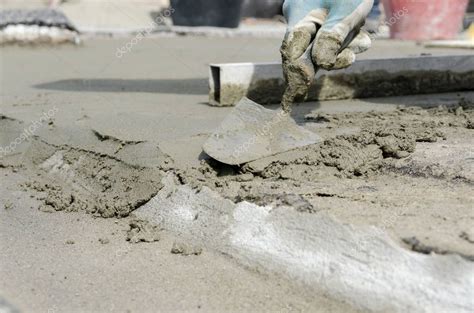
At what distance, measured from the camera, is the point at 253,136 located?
2998 millimetres

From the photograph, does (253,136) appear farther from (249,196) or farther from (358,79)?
(358,79)

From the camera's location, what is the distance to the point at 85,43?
9.27 meters

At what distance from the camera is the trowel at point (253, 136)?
291 cm

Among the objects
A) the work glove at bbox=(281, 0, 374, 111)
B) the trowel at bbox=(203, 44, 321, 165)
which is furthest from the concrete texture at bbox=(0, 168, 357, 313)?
the work glove at bbox=(281, 0, 374, 111)

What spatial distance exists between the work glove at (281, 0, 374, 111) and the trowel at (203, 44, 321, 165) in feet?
0.66

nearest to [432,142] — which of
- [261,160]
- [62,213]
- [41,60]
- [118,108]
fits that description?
[261,160]

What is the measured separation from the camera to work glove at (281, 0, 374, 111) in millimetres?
3232

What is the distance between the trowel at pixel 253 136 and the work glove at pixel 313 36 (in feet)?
0.66

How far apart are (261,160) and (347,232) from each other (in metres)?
0.77

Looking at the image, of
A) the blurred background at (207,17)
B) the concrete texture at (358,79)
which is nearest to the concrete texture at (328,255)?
Answer: the concrete texture at (358,79)

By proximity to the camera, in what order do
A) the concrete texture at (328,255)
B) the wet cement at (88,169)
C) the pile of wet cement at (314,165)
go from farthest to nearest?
the wet cement at (88,169)
the pile of wet cement at (314,165)
the concrete texture at (328,255)

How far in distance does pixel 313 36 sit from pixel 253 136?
2.16ft

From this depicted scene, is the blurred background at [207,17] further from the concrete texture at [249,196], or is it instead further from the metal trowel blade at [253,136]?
the metal trowel blade at [253,136]

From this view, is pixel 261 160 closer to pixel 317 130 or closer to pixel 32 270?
pixel 317 130
